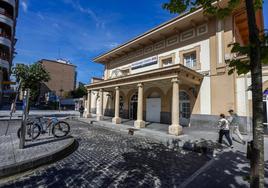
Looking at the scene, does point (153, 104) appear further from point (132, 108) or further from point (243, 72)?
point (243, 72)

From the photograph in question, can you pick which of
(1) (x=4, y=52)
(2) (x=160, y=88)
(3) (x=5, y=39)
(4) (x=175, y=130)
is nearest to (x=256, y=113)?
(4) (x=175, y=130)

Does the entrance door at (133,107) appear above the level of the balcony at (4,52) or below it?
below

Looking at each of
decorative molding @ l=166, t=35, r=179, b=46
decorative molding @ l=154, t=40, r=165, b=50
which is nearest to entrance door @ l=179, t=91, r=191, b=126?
decorative molding @ l=166, t=35, r=179, b=46

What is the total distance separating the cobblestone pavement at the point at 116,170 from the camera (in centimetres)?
391

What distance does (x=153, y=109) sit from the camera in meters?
15.4

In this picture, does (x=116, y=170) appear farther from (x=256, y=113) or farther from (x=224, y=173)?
(x=256, y=113)

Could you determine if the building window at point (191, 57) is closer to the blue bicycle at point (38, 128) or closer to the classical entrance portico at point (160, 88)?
the classical entrance portico at point (160, 88)

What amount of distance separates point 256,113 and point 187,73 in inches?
351

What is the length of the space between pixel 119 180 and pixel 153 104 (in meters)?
11.6

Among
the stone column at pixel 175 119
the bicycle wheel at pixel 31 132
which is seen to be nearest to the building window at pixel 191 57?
the stone column at pixel 175 119

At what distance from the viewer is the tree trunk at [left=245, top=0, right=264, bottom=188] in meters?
1.90

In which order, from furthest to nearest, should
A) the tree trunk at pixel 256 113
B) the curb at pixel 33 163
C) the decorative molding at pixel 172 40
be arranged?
1. the decorative molding at pixel 172 40
2. the curb at pixel 33 163
3. the tree trunk at pixel 256 113

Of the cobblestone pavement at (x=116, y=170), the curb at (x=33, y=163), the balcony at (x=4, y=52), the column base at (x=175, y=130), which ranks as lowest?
the cobblestone pavement at (x=116, y=170)

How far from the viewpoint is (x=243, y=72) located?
2287 mm
